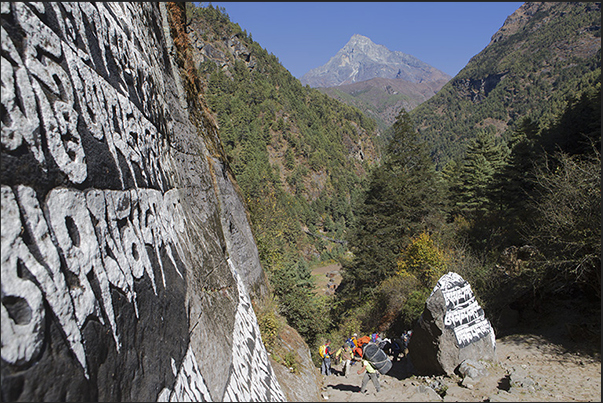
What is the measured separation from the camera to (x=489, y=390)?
8.02 m

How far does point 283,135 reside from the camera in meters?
107

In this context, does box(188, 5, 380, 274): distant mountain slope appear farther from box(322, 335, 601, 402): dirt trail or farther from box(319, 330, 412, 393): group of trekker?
box(322, 335, 601, 402): dirt trail

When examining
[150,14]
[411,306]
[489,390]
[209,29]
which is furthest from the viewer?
[209,29]

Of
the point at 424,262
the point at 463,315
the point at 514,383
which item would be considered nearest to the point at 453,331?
the point at 463,315

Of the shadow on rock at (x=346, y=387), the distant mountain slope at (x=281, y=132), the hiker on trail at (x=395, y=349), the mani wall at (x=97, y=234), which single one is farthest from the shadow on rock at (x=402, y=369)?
the distant mountain slope at (x=281, y=132)

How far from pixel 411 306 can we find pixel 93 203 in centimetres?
1493

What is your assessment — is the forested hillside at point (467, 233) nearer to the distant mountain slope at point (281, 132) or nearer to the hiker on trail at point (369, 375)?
the hiker on trail at point (369, 375)

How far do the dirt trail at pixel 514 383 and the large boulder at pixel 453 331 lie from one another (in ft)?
1.38

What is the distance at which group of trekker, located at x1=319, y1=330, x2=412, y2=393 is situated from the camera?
323 inches

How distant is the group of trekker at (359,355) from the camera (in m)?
8.20

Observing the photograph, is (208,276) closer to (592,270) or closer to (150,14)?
(150,14)

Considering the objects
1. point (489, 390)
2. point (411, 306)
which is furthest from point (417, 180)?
point (489, 390)

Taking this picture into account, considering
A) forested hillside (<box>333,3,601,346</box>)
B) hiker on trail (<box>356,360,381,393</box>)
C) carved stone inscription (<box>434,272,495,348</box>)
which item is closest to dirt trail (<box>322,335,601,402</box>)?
hiker on trail (<box>356,360,381,393</box>)

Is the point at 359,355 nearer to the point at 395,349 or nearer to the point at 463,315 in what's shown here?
the point at 463,315
